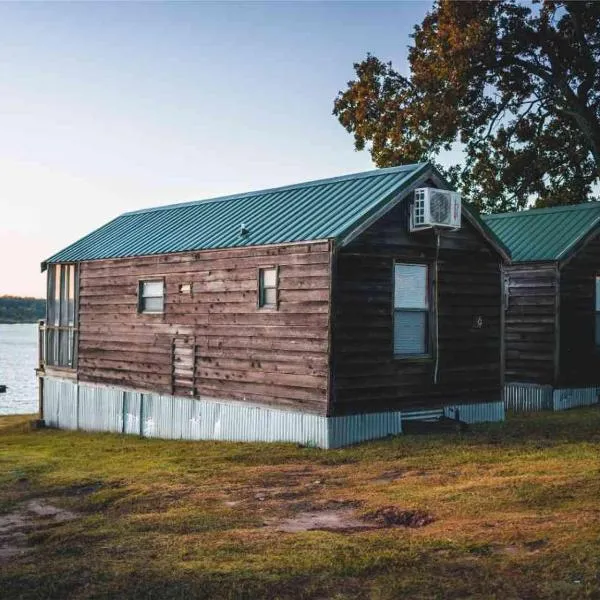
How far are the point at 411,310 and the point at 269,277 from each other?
11.1 ft

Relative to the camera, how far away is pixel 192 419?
21.9 meters

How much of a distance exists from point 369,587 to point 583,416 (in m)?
15.3

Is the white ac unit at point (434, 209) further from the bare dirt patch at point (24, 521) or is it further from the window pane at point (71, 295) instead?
the window pane at point (71, 295)

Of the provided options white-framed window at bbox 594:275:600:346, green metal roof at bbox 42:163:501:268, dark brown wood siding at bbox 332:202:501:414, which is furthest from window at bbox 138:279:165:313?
white-framed window at bbox 594:275:600:346

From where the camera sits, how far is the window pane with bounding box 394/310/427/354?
19.1 metres

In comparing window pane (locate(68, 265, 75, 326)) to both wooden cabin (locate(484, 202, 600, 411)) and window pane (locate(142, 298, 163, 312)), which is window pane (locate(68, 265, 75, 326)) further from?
wooden cabin (locate(484, 202, 600, 411))

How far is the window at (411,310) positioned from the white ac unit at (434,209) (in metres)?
1.09

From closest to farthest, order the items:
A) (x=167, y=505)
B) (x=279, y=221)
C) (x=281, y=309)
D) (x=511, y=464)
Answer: (x=167, y=505) → (x=511, y=464) → (x=281, y=309) → (x=279, y=221)

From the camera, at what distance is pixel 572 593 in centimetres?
810

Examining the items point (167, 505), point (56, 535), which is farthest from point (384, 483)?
point (56, 535)

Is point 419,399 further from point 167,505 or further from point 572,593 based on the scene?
point 572,593

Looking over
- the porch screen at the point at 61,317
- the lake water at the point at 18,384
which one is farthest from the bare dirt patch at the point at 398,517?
the lake water at the point at 18,384

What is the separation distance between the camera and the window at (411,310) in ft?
62.7

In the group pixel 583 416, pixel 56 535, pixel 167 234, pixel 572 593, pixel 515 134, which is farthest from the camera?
pixel 515 134
